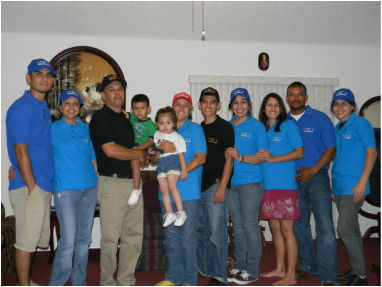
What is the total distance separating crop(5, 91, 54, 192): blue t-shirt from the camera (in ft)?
8.43

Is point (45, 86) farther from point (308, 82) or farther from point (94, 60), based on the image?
point (308, 82)

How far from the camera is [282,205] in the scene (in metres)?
2.98

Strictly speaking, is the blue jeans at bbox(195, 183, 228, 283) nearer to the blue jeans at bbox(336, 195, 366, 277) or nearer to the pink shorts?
the pink shorts

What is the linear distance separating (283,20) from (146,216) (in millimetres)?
3157

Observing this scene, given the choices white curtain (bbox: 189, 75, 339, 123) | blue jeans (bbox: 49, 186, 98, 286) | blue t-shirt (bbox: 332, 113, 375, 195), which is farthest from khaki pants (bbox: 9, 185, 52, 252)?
white curtain (bbox: 189, 75, 339, 123)

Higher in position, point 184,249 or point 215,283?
point 184,249

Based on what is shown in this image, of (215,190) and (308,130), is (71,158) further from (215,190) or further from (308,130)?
(308,130)

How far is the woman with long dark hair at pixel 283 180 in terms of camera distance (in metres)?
2.98

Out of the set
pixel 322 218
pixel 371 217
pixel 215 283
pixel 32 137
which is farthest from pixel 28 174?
pixel 371 217

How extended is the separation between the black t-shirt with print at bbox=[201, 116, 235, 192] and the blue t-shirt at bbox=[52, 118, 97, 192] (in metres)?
1.01

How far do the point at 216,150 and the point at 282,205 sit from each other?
0.80 meters

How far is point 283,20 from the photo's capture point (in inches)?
169

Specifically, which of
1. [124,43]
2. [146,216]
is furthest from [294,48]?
[146,216]

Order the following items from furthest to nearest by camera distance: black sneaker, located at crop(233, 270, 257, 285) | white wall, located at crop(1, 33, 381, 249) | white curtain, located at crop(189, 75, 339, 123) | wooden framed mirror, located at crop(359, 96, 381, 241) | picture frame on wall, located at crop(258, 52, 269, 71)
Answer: picture frame on wall, located at crop(258, 52, 269, 71), white curtain, located at crop(189, 75, 339, 123), wooden framed mirror, located at crop(359, 96, 381, 241), white wall, located at crop(1, 33, 381, 249), black sneaker, located at crop(233, 270, 257, 285)
